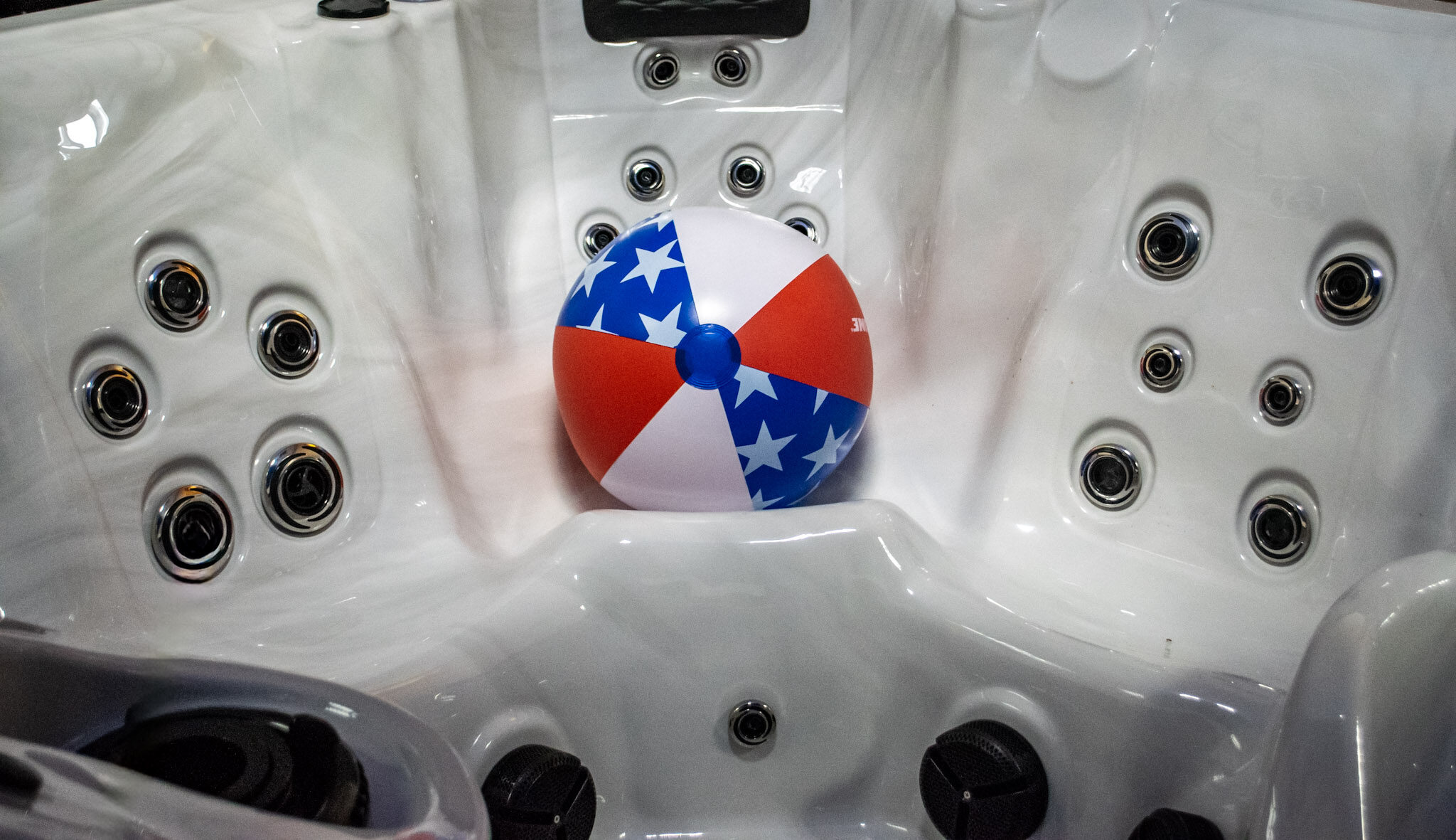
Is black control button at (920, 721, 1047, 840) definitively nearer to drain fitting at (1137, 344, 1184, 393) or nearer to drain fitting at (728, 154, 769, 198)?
drain fitting at (1137, 344, 1184, 393)

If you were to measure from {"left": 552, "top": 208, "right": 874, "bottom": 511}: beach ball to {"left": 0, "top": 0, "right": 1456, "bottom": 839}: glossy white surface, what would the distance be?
0.08m

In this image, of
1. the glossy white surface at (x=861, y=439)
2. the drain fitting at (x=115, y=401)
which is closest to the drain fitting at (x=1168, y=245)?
the glossy white surface at (x=861, y=439)

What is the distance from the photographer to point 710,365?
1.02 meters

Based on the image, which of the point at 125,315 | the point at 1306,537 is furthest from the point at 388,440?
the point at 1306,537

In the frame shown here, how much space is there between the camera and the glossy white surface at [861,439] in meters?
0.89

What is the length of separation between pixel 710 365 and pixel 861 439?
415 millimetres

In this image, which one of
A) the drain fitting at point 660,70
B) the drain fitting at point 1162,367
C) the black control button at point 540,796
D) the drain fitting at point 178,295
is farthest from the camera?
the drain fitting at point 660,70

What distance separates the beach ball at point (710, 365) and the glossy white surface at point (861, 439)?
8 centimetres

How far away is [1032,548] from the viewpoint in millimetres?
1180

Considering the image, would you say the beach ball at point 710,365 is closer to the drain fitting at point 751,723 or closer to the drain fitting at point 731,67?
the drain fitting at point 751,723

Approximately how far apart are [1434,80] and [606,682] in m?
1.04

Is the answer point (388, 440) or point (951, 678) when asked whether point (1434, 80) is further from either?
point (388, 440)

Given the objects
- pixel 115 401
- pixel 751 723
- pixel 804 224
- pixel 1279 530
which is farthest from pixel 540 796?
pixel 804 224

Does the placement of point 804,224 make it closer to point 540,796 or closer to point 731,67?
point 731,67
